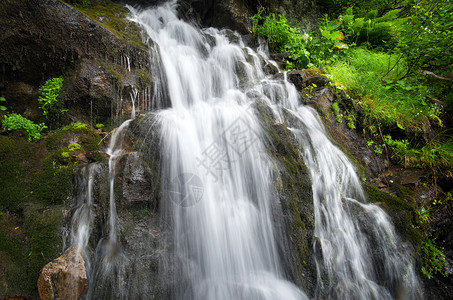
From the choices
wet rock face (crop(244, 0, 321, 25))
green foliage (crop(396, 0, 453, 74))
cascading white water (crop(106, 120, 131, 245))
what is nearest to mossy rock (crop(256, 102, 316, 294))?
cascading white water (crop(106, 120, 131, 245))

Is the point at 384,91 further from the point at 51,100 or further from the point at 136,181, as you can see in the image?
the point at 51,100

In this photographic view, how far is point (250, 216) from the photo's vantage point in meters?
3.18

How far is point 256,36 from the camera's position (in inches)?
299

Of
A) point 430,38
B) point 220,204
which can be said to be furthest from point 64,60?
point 430,38

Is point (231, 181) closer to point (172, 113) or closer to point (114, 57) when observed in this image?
point (172, 113)

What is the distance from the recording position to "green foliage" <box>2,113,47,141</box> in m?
3.29

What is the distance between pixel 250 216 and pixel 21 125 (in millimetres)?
3498

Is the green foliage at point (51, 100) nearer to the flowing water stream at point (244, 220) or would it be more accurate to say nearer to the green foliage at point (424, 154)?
the flowing water stream at point (244, 220)

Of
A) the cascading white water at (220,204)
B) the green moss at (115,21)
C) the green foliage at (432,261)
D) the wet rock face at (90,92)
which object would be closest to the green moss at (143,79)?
the wet rock face at (90,92)

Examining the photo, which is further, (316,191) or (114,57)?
(114,57)

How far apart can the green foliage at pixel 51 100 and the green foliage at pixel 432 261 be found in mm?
5979

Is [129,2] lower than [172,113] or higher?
higher

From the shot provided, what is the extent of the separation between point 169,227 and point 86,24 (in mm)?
3921

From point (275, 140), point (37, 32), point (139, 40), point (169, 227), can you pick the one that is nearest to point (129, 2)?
point (139, 40)
